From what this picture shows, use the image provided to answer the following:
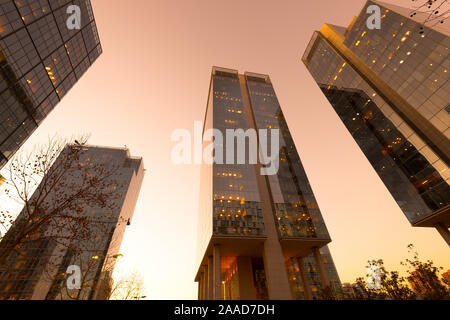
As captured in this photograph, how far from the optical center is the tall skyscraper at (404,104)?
3800cm

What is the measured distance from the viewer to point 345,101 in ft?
208

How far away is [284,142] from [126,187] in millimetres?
75286

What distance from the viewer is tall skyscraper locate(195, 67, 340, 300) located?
43031 mm

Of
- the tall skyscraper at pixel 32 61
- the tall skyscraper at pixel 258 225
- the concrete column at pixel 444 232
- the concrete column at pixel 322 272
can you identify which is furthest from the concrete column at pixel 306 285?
the tall skyscraper at pixel 32 61

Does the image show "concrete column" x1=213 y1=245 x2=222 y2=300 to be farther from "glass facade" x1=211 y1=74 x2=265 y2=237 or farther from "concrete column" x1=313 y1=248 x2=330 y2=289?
"concrete column" x1=313 y1=248 x2=330 y2=289

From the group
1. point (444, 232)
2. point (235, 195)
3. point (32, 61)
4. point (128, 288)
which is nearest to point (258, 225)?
point (235, 195)

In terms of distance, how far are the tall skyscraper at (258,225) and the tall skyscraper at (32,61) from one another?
1991 inches

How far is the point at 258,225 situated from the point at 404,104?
46.5 m

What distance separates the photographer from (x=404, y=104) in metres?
48.8

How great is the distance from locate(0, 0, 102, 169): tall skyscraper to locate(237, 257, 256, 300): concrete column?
6632 cm

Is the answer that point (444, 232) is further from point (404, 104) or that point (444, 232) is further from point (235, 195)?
point (235, 195)

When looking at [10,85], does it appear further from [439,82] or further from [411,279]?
[439,82]

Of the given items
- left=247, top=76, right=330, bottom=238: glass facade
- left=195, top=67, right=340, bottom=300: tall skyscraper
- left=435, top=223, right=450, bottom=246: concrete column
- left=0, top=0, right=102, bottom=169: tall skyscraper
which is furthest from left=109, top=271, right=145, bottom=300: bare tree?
left=435, top=223, right=450, bottom=246: concrete column

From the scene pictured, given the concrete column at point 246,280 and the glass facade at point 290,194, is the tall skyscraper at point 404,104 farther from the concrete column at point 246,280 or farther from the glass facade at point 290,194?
the concrete column at point 246,280
